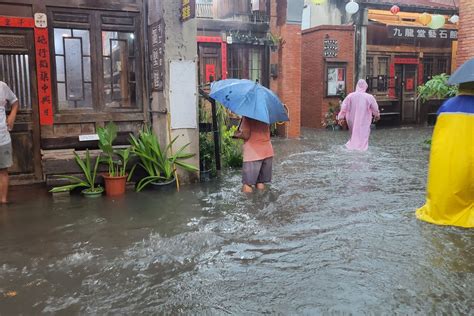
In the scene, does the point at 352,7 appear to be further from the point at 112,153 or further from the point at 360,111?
the point at 112,153

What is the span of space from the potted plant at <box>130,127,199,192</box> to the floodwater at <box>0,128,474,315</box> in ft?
1.37

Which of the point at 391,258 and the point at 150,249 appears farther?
the point at 150,249

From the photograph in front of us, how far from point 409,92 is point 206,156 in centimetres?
1482

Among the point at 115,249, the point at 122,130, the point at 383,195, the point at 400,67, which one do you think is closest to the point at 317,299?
the point at 115,249

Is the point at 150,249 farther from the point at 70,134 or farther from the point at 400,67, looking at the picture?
the point at 400,67

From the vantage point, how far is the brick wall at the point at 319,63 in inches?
735

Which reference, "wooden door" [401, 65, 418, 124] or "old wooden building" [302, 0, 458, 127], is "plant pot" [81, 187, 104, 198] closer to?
"old wooden building" [302, 0, 458, 127]

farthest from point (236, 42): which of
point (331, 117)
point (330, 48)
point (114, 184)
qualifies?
point (114, 184)

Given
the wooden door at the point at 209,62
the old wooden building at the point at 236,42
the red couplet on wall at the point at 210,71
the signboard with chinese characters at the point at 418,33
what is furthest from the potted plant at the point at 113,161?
the signboard with chinese characters at the point at 418,33

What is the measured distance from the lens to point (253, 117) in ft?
21.5

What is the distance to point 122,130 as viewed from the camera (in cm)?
845

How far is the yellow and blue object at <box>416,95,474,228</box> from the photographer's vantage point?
509cm

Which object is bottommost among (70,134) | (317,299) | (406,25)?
(317,299)

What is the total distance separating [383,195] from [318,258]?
3.10m
